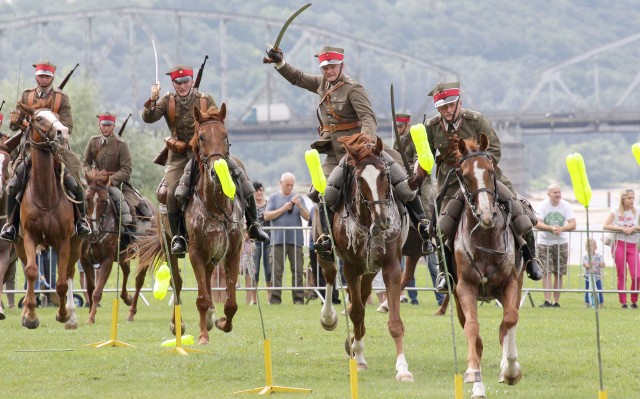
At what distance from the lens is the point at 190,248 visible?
15.7 m

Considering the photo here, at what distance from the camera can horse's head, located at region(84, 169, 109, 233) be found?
71.3 ft

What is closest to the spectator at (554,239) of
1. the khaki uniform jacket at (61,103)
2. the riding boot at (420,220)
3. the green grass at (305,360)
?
the green grass at (305,360)

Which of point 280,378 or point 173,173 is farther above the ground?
point 173,173

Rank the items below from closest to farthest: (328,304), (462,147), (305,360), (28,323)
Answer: (462,147) < (305,360) < (328,304) < (28,323)

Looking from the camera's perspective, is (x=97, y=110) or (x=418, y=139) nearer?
(x=418, y=139)

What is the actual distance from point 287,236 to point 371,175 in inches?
439

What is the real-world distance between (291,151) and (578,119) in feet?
183

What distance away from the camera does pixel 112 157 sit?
21.9m

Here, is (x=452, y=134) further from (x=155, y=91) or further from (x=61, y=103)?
(x=61, y=103)

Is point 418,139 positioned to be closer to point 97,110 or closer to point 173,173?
point 173,173

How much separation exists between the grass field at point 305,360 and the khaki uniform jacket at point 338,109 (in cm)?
232

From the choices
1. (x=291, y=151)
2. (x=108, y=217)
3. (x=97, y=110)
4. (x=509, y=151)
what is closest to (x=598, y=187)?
(x=291, y=151)

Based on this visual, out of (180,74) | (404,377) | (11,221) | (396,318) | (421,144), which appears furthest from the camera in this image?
(11,221)

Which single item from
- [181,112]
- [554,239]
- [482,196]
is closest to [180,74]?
[181,112]
